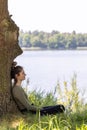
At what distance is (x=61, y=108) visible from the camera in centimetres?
651

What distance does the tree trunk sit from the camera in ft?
21.4

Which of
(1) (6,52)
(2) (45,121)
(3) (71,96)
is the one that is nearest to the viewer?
(2) (45,121)

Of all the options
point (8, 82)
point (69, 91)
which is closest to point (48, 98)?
point (69, 91)

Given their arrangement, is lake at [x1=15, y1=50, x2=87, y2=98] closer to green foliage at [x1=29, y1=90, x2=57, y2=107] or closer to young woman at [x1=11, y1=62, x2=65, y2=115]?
green foliage at [x1=29, y1=90, x2=57, y2=107]

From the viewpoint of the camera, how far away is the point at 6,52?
6547mm

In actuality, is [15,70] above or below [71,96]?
above

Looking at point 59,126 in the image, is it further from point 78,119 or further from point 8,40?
point 8,40

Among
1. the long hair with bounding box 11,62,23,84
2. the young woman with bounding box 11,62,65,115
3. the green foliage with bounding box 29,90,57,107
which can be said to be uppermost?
the long hair with bounding box 11,62,23,84

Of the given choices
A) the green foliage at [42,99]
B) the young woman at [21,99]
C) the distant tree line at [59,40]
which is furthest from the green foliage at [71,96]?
the distant tree line at [59,40]

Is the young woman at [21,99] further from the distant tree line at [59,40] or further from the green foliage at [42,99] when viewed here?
the distant tree line at [59,40]

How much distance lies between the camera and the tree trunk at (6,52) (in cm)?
652

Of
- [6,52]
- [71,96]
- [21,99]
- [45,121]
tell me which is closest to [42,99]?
[71,96]

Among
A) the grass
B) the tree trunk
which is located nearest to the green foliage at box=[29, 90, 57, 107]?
the tree trunk

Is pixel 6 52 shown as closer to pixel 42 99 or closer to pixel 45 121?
pixel 45 121
